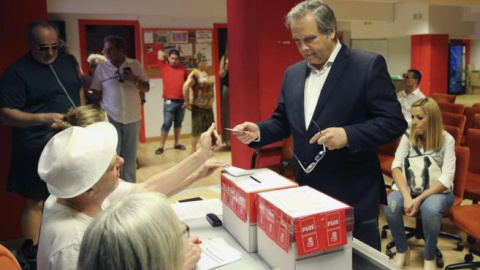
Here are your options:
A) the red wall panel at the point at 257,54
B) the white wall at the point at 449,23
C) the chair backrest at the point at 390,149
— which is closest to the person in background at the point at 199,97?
the red wall panel at the point at 257,54

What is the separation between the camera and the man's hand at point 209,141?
181cm

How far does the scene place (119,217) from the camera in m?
0.89

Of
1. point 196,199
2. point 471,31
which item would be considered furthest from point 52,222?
point 471,31

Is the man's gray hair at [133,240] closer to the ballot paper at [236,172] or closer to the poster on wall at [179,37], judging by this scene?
the ballot paper at [236,172]

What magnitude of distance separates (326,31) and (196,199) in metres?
1.04

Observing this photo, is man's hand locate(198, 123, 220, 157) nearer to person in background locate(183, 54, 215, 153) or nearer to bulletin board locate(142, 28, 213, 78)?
person in background locate(183, 54, 215, 153)

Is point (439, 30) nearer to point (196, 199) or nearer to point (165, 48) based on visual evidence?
point (165, 48)

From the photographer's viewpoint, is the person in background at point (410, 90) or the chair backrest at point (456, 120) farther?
the person in background at point (410, 90)

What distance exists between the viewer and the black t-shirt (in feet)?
Result: 9.43

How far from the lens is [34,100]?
2936 mm

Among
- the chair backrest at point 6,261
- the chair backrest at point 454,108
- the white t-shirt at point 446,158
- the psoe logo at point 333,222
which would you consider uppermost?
the psoe logo at point 333,222

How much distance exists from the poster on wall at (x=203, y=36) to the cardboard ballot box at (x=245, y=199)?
6.85 metres

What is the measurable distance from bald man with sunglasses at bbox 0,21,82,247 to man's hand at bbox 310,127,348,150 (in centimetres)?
187

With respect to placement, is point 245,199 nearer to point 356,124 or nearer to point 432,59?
point 356,124
